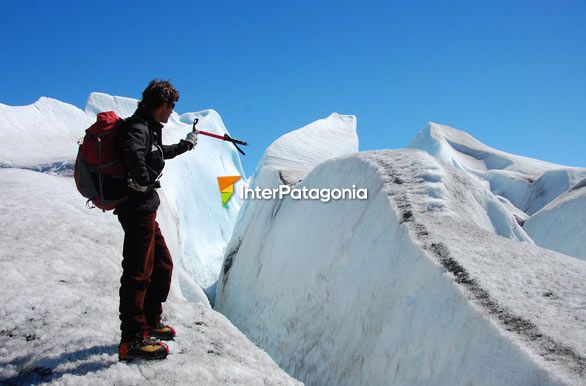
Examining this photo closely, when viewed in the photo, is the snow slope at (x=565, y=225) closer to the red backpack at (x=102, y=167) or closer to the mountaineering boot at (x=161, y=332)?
the mountaineering boot at (x=161, y=332)

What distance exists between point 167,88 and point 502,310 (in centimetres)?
308

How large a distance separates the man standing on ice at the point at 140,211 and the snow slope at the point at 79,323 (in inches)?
7.7

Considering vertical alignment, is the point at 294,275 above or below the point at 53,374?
above

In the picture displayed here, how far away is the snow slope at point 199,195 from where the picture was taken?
67.3 ft

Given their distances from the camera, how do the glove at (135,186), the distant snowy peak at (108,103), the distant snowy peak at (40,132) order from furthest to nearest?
the distant snowy peak at (108,103) → the distant snowy peak at (40,132) → the glove at (135,186)

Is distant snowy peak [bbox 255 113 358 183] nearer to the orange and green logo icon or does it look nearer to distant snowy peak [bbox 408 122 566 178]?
the orange and green logo icon

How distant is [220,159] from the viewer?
29.1m

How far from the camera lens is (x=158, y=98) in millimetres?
3363

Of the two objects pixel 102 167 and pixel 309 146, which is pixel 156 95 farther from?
pixel 309 146

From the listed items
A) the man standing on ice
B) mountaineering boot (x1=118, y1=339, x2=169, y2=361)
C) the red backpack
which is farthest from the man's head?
mountaineering boot (x1=118, y1=339, x2=169, y2=361)

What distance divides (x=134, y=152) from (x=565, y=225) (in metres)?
17.3

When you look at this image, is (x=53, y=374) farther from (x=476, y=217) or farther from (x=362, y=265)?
(x=476, y=217)

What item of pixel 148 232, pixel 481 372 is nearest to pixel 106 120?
pixel 148 232
